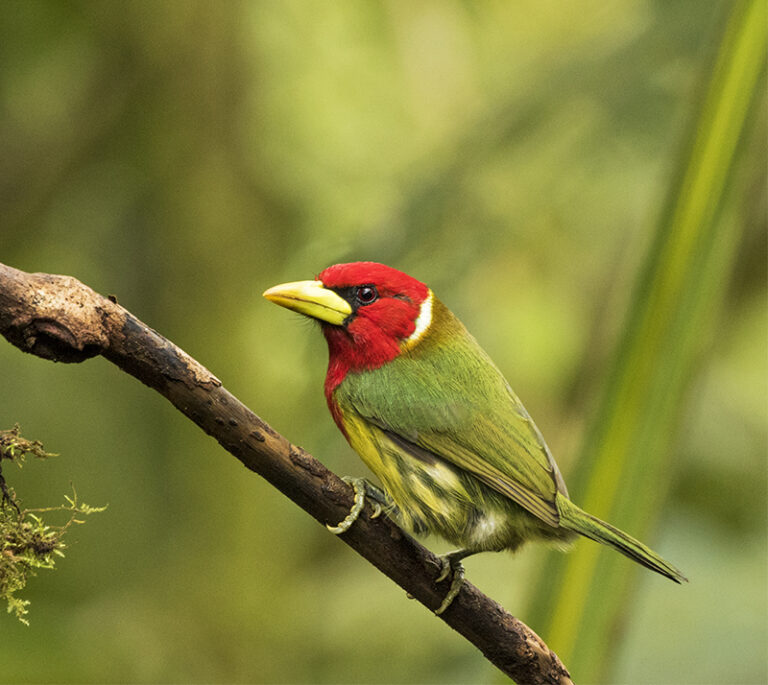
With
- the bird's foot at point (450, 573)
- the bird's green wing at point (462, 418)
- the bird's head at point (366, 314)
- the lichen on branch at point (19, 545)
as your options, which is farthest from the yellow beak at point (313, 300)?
the lichen on branch at point (19, 545)

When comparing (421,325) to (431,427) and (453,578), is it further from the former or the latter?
(453,578)

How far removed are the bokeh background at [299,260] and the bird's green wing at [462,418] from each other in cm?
52

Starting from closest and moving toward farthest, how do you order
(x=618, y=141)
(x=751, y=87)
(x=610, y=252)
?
(x=751, y=87) < (x=618, y=141) < (x=610, y=252)

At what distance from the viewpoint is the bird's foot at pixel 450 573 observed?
1592 millimetres

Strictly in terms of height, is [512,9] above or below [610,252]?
above

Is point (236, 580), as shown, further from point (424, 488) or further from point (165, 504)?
point (424, 488)

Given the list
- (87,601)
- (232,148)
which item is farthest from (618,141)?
(87,601)

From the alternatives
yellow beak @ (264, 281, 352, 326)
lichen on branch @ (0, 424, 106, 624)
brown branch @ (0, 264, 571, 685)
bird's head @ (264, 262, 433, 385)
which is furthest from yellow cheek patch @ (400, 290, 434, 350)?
lichen on branch @ (0, 424, 106, 624)

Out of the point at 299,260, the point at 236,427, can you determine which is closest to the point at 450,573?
the point at 236,427

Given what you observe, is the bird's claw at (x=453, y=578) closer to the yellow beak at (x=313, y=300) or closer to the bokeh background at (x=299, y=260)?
the yellow beak at (x=313, y=300)

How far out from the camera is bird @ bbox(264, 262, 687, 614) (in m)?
1.76

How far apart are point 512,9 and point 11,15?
1417 millimetres

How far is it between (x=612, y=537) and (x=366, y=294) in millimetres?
658

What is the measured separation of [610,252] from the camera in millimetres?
3240
